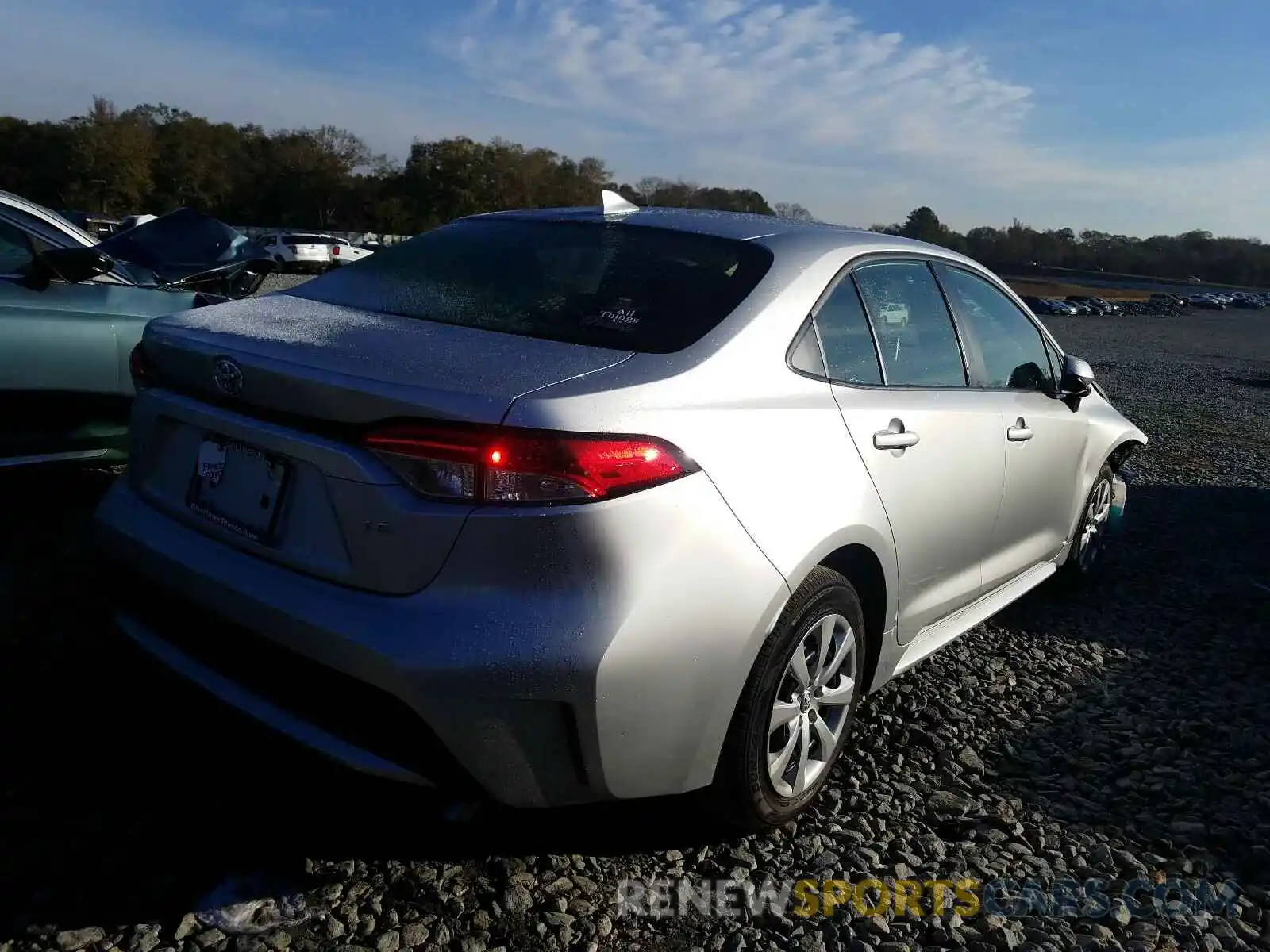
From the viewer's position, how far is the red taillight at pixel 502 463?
191 cm

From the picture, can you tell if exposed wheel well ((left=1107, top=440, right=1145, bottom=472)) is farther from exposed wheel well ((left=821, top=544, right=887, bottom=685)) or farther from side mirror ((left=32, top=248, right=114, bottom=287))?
side mirror ((left=32, top=248, right=114, bottom=287))

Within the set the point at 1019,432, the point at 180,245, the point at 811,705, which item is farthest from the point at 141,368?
the point at 180,245

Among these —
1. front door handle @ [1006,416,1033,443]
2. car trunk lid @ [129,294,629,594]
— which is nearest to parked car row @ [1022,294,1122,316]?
front door handle @ [1006,416,1033,443]

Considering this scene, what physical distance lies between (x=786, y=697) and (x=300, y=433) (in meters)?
1.30

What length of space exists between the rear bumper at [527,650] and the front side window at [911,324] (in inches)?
41.2

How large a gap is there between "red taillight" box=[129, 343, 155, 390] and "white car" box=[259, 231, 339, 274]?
33724 millimetres

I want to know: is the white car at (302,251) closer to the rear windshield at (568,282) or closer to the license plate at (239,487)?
the rear windshield at (568,282)

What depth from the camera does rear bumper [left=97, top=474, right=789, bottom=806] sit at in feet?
6.25

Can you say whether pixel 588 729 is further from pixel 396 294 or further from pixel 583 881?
pixel 396 294

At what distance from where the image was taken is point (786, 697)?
2.45 m

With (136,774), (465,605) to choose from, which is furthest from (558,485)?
(136,774)

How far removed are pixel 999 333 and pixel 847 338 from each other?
1.28m

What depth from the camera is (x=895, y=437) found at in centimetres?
272

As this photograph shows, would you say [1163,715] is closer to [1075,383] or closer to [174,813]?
[1075,383]
